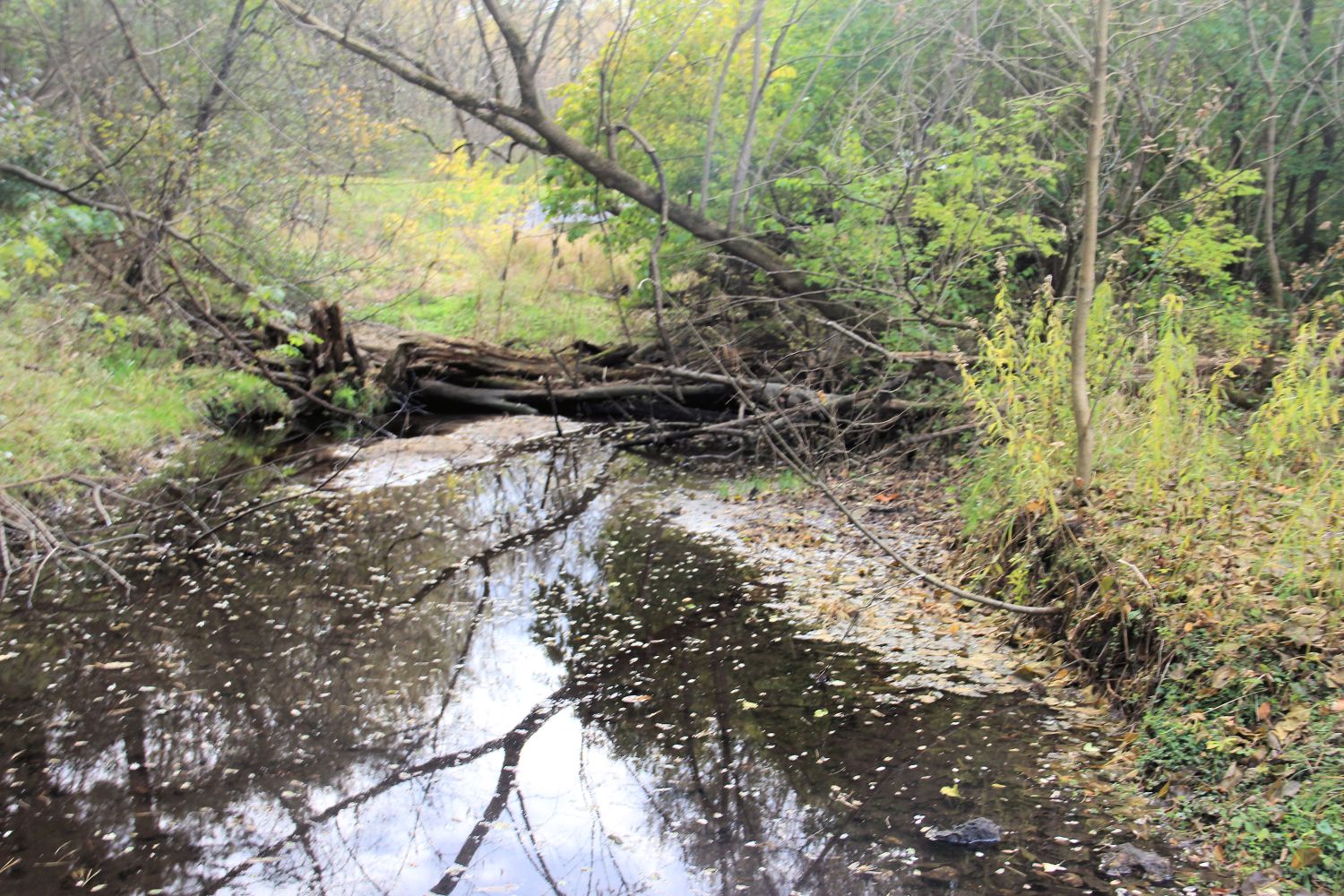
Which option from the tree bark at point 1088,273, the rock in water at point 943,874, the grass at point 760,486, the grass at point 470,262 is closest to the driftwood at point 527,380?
the grass at point 760,486

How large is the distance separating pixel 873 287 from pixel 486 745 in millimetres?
5474

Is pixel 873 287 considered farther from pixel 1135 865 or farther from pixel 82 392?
pixel 82 392

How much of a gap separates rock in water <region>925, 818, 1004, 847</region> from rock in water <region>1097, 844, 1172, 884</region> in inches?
13.4

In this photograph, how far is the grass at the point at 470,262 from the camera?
14344mm

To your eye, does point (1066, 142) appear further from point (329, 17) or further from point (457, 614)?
point (329, 17)

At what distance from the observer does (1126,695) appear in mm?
4137

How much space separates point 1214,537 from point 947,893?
2117 mm

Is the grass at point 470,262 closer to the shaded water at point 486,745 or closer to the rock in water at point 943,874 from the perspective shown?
the shaded water at point 486,745

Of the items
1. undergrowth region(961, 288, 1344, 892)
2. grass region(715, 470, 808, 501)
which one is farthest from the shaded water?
grass region(715, 470, 808, 501)

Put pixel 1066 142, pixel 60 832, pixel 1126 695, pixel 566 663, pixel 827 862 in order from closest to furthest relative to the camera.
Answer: pixel 827 862 → pixel 60 832 → pixel 1126 695 → pixel 566 663 → pixel 1066 142

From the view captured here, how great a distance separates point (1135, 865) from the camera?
3186 mm

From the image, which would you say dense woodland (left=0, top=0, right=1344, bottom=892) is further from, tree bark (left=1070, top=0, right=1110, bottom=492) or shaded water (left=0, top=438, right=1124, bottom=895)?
shaded water (left=0, top=438, right=1124, bottom=895)

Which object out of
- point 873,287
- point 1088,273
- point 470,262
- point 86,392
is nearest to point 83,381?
point 86,392

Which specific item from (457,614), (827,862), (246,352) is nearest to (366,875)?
(827,862)
